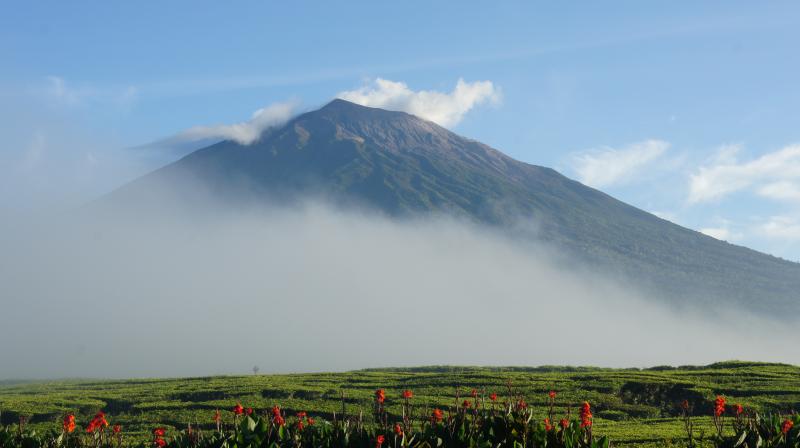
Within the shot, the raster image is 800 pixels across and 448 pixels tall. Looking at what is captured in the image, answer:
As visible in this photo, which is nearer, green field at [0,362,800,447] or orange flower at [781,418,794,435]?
orange flower at [781,418,794,435]

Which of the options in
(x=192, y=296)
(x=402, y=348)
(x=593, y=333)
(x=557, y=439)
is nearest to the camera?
(x=557, y=439)

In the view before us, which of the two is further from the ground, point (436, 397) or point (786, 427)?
point (786, 427)

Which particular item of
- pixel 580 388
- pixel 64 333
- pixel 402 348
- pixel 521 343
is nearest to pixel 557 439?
pixel 580 388

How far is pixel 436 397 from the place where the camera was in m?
29.7

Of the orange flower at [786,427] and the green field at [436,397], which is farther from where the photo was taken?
the green field at [436,397]

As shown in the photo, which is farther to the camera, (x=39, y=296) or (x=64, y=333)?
(x=39, y=296)

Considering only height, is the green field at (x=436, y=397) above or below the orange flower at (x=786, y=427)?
below

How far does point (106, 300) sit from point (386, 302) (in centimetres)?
6581

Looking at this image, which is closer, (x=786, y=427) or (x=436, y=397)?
(x=786, y=427)

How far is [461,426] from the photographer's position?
Answer: 12.1m

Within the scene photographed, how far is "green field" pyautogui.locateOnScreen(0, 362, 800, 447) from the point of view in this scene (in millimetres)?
27484

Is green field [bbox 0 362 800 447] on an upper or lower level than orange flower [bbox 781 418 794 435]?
lower

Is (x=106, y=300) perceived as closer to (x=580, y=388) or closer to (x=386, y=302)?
(x=386, y=302)

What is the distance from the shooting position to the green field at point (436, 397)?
90.2 feet
